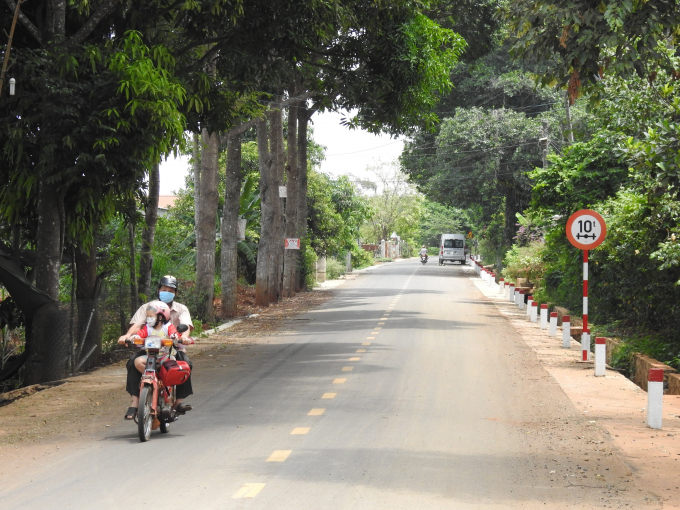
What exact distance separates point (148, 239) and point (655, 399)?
12.0 metres

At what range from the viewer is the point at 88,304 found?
15.6m

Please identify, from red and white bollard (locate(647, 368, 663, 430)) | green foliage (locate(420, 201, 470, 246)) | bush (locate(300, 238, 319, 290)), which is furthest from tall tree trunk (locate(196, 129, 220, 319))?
green foliage (locate(420, 201, 470, 246))

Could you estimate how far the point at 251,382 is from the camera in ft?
42.8

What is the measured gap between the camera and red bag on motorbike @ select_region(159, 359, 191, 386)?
29.3 ft

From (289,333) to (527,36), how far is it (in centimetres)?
1277

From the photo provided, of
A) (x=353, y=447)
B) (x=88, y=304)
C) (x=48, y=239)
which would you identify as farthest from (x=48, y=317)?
(x=353, y=447)

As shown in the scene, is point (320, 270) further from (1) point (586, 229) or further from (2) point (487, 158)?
(1) point (586, 229)

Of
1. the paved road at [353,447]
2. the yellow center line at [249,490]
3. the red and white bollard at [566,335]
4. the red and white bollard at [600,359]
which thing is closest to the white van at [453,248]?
the red and white bollard at [566,335]

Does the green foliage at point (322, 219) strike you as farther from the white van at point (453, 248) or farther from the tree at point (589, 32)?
the tree at point (589, 32)

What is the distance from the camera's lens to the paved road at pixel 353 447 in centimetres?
663

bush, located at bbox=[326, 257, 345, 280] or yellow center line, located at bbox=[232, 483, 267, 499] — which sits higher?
bush, located at bbox=[326, 257, 345, 280]

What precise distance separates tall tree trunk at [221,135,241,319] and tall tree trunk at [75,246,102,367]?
A: 966 cm

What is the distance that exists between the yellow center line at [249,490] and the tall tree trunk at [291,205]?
26.6m

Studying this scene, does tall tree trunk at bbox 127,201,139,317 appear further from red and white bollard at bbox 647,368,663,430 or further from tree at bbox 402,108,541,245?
tree at bbox 402,108,541,245
